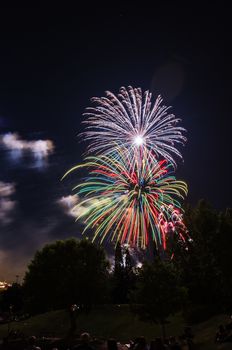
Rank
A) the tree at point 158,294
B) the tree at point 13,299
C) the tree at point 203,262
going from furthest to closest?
the tree at point 13,299, the tree at point 203,262, the tree at point 158,294

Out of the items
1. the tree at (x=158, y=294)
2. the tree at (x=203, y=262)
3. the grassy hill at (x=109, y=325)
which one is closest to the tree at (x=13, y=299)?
the grassy hill at (x=109, y=325)

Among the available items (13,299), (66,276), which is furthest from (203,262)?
(13,299)

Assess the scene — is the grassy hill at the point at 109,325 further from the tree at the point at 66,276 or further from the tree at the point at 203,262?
the tree at the point at 203,262

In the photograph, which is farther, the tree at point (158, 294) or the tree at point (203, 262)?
the tree at point (203, 262)

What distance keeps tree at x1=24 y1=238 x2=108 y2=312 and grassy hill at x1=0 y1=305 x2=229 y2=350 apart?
3.48m

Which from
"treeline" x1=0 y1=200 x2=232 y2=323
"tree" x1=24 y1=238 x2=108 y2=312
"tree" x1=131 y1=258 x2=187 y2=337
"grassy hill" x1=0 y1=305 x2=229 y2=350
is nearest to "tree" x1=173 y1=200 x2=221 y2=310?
"treeline" x1=0 y1=200 x2=232 y2=323

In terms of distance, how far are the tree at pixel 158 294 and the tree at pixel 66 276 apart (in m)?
13.9

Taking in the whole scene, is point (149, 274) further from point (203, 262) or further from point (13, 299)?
point (13, 299)

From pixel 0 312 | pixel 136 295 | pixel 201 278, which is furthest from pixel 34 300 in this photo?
pixel 0 312

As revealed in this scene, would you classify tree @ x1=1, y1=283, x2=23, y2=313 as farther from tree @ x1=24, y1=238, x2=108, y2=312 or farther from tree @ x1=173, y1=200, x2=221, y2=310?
tree @ x1=173, y1=200, x2=221, y2=310

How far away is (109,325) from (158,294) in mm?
15804

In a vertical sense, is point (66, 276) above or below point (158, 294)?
above

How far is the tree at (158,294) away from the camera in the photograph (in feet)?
158

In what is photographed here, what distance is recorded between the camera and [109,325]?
6119 centimetres
